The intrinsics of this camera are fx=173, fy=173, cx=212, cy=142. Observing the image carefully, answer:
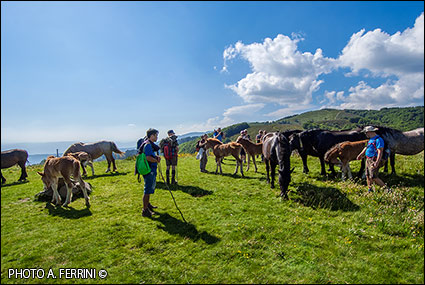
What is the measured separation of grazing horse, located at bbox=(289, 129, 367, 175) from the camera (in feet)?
36.6

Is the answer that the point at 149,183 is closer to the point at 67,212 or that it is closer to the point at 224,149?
the point at 67,212

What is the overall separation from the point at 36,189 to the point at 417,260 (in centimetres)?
1185

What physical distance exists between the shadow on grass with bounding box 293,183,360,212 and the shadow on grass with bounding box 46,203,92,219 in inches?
331

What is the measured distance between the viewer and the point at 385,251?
14.3ft

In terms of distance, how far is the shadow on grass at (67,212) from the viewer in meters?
5.89

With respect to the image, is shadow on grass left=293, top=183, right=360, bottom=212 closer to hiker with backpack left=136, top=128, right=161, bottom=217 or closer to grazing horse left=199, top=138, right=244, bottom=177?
grazing horse left=199, top=138, right=244, bottom=177

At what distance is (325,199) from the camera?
726 cm

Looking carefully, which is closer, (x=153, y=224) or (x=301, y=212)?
(x=153, y=224)

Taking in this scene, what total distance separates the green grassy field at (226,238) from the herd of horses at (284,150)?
0.77 metres

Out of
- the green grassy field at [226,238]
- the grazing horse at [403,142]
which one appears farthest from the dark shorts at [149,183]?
the grazing horse at [403,142]

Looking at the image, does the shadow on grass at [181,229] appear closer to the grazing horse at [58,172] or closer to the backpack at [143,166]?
the backpack at [143,166]

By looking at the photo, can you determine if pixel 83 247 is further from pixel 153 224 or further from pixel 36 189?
pixel 36 189

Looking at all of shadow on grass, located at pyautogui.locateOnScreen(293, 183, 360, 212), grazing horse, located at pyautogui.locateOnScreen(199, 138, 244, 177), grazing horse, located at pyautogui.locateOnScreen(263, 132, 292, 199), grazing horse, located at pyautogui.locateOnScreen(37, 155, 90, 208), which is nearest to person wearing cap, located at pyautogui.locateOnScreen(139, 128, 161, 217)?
grazing horse, located at pyautogui.locateOnScreen(37, 155, 90, 208)

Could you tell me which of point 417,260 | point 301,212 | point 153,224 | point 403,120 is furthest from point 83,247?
point 403,120
